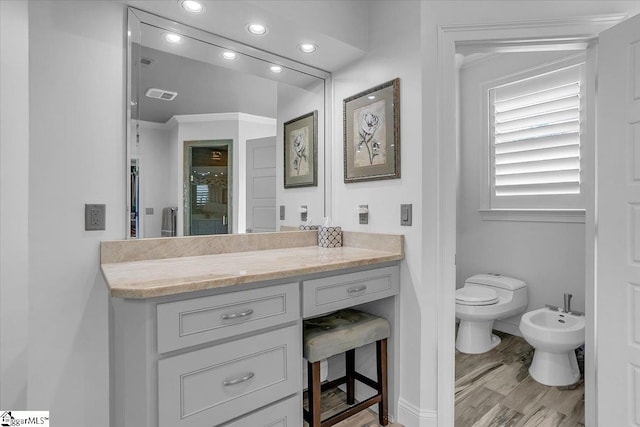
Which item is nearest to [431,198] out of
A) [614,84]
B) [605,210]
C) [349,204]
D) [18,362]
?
[349,204]

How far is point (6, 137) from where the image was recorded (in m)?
1.25

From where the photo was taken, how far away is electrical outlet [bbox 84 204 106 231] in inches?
56.8

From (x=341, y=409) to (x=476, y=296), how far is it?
4.68 ft

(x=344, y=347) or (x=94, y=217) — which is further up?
(x=94, y=217)

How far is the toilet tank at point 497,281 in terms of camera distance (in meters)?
2.77

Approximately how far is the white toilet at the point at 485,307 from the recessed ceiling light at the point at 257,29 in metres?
2.29

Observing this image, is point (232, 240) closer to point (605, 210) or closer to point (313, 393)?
point (313, 393)

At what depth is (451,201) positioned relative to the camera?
5.63 ft

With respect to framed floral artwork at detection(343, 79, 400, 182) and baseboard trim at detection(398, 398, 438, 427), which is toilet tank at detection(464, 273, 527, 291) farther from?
framed floral artwork at detection(343, 79, 400, 182)

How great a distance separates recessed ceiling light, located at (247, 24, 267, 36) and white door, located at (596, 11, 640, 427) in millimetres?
1618

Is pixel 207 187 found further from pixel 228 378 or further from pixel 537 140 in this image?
pixel 537 140

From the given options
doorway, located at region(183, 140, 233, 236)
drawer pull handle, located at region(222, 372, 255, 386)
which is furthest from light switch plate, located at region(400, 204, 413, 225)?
drawer pull handle, located at region(222, 372, 255, 386)

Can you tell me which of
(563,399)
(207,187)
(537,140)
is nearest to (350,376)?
(563,399)

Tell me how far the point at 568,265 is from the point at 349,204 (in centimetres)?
184
